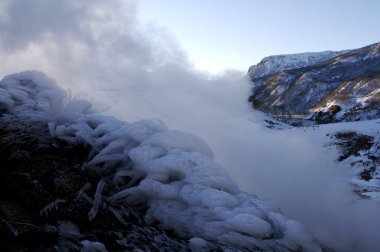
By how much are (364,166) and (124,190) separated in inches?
810

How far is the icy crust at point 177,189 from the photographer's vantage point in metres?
3.96

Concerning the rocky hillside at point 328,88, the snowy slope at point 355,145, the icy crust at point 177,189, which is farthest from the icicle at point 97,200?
the rocky hillside at point 328,88

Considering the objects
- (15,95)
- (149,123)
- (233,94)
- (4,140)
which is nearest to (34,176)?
(4,140)

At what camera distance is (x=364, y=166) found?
2205 centimetres

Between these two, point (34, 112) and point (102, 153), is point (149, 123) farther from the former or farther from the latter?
point (34, 112)

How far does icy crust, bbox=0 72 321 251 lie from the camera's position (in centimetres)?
396

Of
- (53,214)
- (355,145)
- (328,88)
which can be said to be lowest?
(53,214)

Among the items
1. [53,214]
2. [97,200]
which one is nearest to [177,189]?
[97,200]

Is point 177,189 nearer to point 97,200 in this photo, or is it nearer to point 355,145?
point 97,200

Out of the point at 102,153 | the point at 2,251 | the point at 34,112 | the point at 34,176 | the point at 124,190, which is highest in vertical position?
the point at 34,112

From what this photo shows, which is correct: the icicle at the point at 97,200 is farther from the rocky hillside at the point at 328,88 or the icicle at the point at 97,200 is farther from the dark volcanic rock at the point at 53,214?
the rocky hillside at the point at 328,88

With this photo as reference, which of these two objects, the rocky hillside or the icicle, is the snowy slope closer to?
the icicle

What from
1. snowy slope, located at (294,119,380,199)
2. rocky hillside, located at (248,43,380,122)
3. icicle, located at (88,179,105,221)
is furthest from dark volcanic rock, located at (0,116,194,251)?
rocky hillside, located at (248,43,380,122)

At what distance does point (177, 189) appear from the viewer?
14.4 feet
